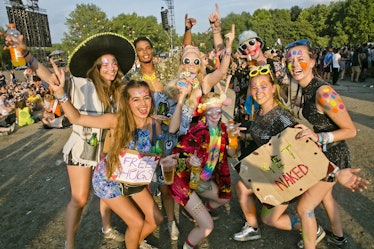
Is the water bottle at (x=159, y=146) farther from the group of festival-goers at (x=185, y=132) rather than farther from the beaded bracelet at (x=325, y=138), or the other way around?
the beaded bracelet at (x=325, y=138)

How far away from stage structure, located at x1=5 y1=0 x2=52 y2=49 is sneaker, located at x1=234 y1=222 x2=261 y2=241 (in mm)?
35095

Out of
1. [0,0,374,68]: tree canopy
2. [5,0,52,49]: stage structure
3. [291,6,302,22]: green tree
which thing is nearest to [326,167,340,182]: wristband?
[5,0,52,49]: stage structure

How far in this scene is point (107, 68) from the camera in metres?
2.79

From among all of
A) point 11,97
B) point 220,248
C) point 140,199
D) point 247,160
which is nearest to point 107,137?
point 140,199

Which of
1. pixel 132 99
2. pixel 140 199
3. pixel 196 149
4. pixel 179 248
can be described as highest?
pixel 132 99

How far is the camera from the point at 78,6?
207ft

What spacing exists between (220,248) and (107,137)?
178cm

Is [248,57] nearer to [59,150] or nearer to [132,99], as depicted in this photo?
[132,99]

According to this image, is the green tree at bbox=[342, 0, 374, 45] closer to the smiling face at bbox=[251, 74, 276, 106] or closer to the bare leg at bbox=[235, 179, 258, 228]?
the smiling face at bbox=[251, 74, 276, 106]

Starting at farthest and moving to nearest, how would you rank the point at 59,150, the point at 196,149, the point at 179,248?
the point at 59,150 → the point at 179,248 → the point at 196,149

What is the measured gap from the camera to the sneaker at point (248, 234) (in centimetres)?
304

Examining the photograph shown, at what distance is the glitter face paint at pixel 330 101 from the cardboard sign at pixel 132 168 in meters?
1.62

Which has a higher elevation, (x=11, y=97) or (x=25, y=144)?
(x=11, y=97)

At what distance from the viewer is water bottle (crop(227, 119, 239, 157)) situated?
111 inches
